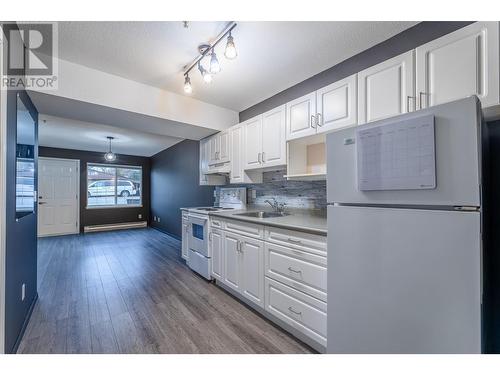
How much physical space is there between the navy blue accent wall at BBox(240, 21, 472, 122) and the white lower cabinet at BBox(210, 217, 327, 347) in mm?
1620

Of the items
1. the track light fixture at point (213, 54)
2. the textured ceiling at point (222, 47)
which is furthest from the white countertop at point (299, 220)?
the textured ceiling at point (222, 47)

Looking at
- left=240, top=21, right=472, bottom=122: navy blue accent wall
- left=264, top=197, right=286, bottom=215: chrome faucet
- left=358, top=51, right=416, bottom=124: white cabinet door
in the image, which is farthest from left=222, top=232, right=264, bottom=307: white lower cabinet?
left=240, top=21, right=472, bottom=122: navy blue accent wall

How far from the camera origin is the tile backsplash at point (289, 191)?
241 centimetres

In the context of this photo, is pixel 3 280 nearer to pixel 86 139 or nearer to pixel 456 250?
pixel 456 250

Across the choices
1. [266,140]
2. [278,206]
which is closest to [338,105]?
[266,140]

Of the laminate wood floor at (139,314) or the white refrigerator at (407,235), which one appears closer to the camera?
the white refrigerator at (407,235)

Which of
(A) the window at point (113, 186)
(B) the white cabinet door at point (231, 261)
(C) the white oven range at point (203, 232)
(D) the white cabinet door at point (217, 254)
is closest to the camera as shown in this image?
(B) the white cabinet door at point (231, 261)

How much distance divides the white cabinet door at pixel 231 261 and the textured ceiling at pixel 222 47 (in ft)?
5.90

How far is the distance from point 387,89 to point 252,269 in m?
1.90

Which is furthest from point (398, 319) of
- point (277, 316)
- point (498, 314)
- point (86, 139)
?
point (86, 139)

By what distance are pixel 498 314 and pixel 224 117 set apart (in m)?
3.32

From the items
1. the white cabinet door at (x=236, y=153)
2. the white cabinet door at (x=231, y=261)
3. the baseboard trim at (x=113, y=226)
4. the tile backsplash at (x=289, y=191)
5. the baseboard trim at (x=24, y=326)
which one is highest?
the white cabinet door at (x=236, y=153)

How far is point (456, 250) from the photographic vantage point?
892mm

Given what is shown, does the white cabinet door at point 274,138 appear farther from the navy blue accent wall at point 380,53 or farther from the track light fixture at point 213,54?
the track light fixture at point 213,54
